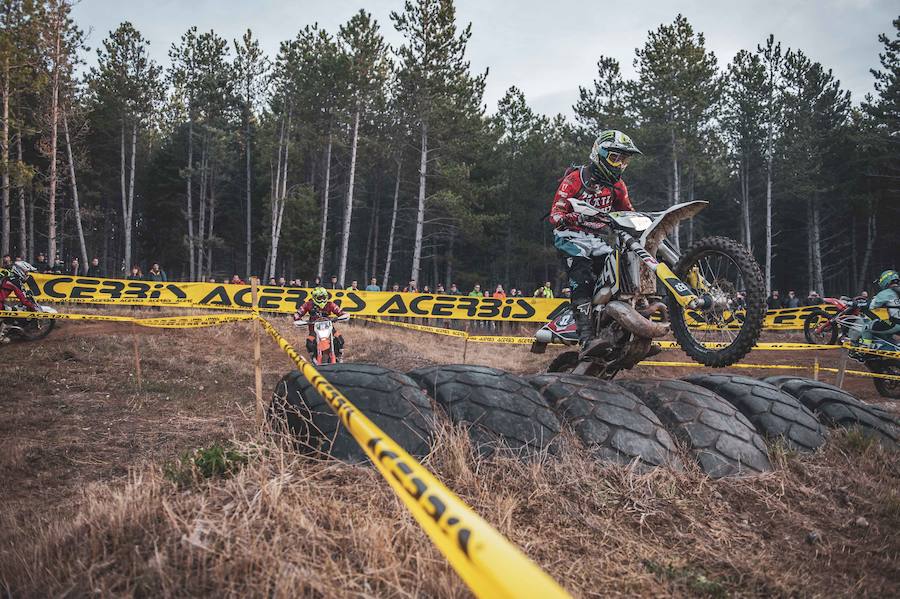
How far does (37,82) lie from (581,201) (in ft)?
89.4

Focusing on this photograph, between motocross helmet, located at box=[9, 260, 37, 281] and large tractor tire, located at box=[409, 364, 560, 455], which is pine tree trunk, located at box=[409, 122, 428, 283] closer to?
motocross helmet, located at box=[9, 260, 37, 281]

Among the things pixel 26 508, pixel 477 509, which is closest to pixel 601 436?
pixel 477 509

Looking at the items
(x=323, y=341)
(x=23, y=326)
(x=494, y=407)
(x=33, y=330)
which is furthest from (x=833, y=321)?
(x=23, y=326)

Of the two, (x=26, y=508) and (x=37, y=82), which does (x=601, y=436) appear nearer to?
(x=26, y=508)

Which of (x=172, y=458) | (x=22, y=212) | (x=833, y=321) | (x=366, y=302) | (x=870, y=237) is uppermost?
(x=870, y=237)

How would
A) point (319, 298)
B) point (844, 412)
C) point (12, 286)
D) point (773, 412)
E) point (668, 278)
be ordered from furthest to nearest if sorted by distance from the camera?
1. point (12, 286)
2. point (319, 298)
3. point (668, 278)
4. point (844, 412)
5. point (773, 412)

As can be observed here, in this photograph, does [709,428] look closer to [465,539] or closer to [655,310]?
[655,310]

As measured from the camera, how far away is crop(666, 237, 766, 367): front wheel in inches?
165

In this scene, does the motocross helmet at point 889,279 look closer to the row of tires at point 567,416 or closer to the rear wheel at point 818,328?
the rear wheel at point 818,328

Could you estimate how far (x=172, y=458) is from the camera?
4.67 m

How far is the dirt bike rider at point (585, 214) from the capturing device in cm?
538

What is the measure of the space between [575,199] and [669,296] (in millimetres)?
1317

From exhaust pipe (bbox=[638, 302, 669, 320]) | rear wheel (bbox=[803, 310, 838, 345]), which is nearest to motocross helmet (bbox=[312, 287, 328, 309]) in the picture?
exhaust pipe (bbox=[638, 302, 669, 320])

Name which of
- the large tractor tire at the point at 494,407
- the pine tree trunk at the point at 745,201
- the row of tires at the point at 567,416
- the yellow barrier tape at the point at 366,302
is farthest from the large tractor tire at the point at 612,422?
the pine tree trunk at the point at 745,201
